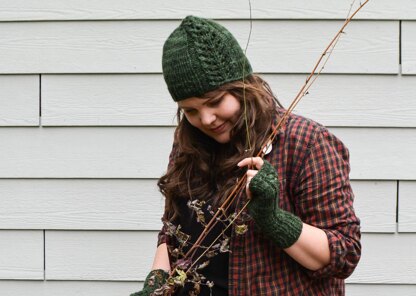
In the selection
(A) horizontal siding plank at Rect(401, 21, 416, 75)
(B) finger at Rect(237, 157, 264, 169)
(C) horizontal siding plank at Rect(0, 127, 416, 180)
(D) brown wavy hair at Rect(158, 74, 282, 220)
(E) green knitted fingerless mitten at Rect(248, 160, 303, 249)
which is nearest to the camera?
(E) green knitted fingerless mitten at Rect(248, 160, 303, 249)

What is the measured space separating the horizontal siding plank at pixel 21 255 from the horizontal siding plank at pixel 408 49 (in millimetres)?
1701

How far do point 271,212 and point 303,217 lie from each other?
205 millimetres

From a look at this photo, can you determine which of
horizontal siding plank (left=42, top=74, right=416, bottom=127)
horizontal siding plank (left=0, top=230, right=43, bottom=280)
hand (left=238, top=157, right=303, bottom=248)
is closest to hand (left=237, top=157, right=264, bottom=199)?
hand (left=238, top=157, right=303, bottom=248)

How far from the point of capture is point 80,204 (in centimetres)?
297

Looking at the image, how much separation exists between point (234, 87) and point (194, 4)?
1055mm

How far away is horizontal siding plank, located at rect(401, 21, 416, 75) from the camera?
2834 mm

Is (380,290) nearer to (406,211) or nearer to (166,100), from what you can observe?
(406,211)

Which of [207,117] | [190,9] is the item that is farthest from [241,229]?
[190,9]

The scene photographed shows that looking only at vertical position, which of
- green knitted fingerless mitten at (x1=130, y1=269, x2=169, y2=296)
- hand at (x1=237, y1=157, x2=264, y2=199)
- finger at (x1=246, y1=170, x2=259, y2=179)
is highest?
hand at (x1=237, y1=157, x2=264, y2=199)

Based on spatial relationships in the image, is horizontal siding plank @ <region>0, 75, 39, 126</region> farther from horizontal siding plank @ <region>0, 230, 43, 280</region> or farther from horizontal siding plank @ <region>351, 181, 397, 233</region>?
horizontal siding plank @ <region>351, 181, 397, 233</region>

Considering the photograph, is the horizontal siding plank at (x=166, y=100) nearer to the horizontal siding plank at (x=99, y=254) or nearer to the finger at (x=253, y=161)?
the horizontal siding plank at (x=99, y=254)

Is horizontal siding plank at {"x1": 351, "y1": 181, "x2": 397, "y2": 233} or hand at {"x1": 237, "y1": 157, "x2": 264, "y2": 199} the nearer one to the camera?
hand at {"x1": 237, "y1": 157, "x2": 264, "y2": 199}

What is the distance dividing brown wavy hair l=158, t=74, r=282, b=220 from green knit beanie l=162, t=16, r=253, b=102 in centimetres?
3

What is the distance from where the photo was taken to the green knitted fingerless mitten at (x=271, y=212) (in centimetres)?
173
